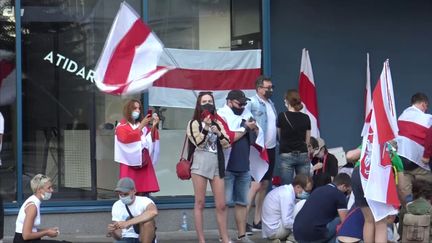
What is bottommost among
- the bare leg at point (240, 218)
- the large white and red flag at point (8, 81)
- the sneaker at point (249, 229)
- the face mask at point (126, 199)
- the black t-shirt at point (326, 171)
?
the sneaker at point (249, 229)

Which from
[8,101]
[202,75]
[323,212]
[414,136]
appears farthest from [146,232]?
[414,136]

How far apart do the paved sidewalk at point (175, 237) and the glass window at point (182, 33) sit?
1.94 ft

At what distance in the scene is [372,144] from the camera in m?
8.84

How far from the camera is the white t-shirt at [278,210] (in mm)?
10492

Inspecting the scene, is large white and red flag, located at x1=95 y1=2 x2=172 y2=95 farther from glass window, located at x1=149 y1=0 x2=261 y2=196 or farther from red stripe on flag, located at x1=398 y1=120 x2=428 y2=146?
red stripe on flag, located at x1=398 y1=120 x2=428 y2=146

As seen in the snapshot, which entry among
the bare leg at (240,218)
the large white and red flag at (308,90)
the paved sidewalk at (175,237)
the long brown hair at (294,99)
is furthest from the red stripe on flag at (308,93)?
the bare leg at (240,218)

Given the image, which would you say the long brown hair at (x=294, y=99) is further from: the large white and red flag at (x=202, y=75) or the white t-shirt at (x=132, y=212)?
the white t-shirt at (x=132, y=212)

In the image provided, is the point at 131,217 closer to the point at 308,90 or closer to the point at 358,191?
the point at 358,191

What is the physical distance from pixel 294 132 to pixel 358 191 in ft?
7.53

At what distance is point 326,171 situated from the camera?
1166cm

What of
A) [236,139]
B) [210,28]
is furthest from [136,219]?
[210,28]

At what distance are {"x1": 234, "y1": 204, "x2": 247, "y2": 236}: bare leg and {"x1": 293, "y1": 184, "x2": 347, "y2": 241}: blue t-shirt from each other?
120 centimetres

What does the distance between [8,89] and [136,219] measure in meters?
3.03

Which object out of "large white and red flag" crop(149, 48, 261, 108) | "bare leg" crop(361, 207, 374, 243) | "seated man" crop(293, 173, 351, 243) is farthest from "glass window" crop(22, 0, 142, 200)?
"bare leg" crop(361, 207, 374, 243)
